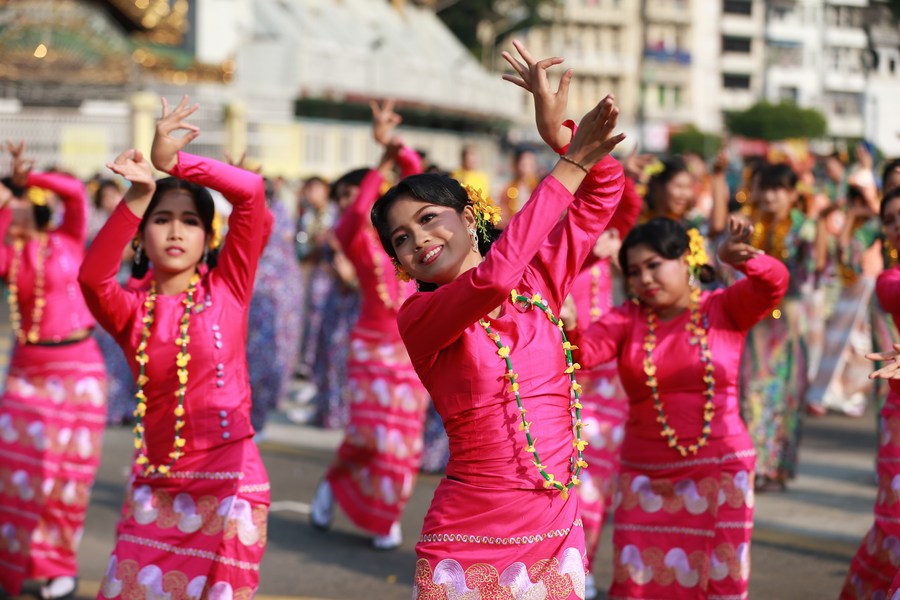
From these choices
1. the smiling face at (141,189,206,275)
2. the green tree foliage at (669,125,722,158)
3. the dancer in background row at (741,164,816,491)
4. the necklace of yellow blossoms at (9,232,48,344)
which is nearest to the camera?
the smiling face at (141,189,206,275)

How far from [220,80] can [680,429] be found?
90.1 ft

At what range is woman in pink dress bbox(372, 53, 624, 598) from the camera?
379 centimetres

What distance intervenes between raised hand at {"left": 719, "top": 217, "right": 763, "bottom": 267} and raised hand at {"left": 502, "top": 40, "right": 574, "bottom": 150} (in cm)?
150

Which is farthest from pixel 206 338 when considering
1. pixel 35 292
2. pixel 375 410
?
pixel 375 410

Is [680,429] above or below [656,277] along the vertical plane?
below

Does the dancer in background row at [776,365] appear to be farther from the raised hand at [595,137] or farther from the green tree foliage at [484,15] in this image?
the green tree foliage at [484,15]

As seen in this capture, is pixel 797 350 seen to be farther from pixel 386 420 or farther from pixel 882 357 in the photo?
pixel 882 357

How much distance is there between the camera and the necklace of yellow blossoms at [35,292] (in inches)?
279

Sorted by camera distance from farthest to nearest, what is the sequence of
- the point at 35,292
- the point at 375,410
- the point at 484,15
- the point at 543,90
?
the point at 484,15 < the point at 375,410 < the point at 35,292 < the point at 543,90

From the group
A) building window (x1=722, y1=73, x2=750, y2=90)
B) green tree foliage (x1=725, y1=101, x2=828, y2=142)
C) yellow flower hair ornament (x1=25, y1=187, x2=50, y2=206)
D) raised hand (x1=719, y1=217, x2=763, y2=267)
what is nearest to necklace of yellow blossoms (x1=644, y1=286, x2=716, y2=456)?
raised hand (x1=719, y1=217, x2=763, y2=267)

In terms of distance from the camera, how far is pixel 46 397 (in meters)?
7.05

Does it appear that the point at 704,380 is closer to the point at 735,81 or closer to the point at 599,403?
the point at 599,403

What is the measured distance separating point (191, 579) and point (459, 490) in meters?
1.46

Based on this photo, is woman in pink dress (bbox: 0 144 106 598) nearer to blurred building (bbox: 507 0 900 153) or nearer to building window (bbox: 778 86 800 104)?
blurred building (bbox: 507 0 900 153)
